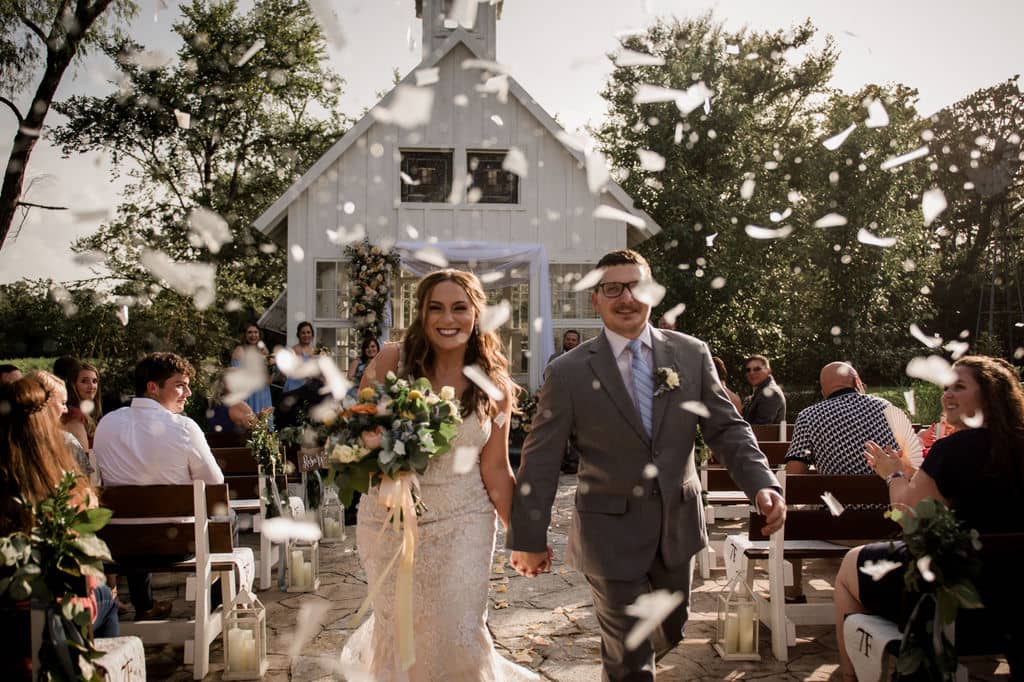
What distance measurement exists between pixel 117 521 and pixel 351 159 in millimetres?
11048

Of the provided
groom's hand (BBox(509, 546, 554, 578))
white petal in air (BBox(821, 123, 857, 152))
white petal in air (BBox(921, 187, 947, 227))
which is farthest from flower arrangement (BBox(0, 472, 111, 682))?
white petal in air (BBox(921, 187, 947, 227))

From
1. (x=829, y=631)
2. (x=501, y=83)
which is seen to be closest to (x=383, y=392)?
(x=829, y=631)

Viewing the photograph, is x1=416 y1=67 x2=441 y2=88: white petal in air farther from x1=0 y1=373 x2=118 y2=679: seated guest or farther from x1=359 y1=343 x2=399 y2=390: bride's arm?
x1=0 y1=373 x2=118 y2=679: seated guest

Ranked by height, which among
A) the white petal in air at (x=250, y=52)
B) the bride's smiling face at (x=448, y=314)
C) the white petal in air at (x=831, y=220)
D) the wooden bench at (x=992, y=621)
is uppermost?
the white petal in air at (x=250, y=52)

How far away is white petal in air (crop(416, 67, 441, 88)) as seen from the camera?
15.3 m

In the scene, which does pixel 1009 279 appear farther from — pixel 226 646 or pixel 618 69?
pixel 226 646

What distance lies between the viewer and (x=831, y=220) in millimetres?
24234

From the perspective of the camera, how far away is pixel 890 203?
23.1 metres

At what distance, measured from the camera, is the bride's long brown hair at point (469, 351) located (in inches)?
153

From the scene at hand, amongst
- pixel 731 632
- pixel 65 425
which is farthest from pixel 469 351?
pixel 65 425

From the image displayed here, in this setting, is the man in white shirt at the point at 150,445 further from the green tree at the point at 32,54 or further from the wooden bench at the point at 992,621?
the green tree at the point at 32,54

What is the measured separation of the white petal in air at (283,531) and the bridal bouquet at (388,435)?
10.2 ft

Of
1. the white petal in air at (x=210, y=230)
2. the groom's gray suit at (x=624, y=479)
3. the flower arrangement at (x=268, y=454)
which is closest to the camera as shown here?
the groom's gray suit at (x=624, y=479)

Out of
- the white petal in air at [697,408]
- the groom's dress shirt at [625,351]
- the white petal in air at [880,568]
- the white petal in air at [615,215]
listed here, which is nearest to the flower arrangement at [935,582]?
the white petal in air at [880,568]
